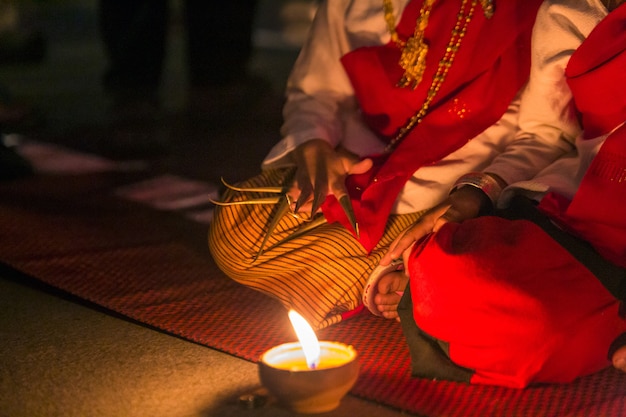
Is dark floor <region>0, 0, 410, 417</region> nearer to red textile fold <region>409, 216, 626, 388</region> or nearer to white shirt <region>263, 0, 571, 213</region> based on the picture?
red textile fold <region>409, 216, 626, 388</region>

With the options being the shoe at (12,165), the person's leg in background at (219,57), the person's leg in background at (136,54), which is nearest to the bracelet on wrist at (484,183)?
the shoe at (12,165)

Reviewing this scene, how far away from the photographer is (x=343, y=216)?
134 centimetres

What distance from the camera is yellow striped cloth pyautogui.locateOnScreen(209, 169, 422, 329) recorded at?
1.39 meters

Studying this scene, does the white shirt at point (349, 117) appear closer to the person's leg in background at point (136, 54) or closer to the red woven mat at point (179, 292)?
the red woven mat at point (179, 292)

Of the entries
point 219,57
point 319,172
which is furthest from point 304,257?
point 219,57

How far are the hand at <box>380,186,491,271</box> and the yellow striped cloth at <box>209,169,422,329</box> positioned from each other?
0.11 m

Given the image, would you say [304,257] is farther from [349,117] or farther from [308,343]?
[308,343]

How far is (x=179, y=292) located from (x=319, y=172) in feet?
1.19

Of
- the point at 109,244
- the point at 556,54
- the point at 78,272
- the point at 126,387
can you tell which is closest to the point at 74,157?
the point at 109,244

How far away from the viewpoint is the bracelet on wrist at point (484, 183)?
4.20 ft

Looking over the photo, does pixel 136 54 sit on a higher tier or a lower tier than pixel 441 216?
lower

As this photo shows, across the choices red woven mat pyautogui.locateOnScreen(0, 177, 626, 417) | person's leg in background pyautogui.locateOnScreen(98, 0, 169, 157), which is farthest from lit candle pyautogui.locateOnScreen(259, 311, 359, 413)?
person's leg in background pyautogui.locateOnScreen(98, 0, 169, 157)

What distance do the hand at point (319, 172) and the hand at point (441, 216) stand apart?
4.4 inches

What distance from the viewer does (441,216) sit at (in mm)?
1242
